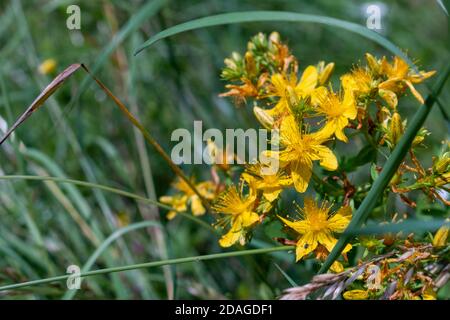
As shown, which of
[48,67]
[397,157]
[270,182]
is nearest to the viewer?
[397,157]

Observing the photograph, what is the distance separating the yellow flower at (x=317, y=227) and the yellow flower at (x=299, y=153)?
0.22 feet

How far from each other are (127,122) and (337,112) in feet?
4.27

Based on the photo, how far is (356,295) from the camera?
3.30ft

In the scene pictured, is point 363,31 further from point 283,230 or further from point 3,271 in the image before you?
point 3,271

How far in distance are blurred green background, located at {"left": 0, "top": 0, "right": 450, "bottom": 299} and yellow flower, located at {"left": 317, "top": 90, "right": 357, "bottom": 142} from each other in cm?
41

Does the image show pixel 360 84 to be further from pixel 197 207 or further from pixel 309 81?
pixel 197 207

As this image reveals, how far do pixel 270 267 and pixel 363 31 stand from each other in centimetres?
96

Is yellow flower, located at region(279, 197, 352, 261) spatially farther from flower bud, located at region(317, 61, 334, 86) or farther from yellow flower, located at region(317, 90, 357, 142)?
flower bud, located at region(317, 61, 334, 86)

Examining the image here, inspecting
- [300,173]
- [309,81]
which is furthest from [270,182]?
[309,81]

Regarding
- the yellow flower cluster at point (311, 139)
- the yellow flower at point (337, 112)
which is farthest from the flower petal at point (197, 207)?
the yellow flower at point (337, 112)

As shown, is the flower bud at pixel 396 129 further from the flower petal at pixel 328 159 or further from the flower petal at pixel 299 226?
the flower petal at pixel 299 226

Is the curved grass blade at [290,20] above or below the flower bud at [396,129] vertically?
above

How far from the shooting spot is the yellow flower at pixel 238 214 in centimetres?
111

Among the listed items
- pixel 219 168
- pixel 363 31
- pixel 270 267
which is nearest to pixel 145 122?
pixel 270 267
